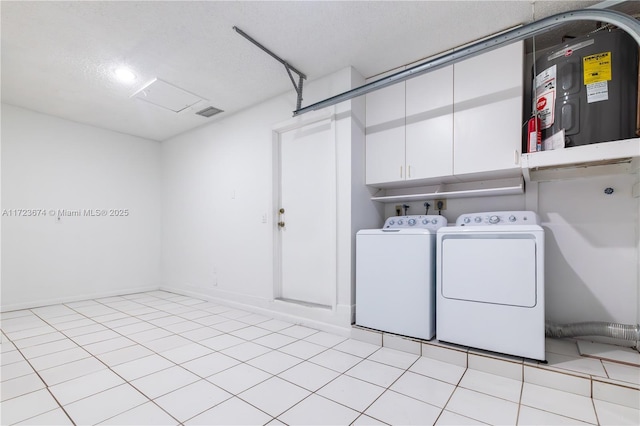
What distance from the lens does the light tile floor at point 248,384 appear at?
158cm

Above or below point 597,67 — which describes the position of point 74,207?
below

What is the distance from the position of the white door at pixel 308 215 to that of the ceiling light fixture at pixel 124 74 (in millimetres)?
1708

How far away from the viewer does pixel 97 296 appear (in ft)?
14.7

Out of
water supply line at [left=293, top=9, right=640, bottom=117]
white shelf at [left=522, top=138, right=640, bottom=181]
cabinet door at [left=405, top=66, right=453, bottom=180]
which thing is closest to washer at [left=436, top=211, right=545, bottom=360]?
white shelf at [left=522, top=138, right=640, bottom=181]

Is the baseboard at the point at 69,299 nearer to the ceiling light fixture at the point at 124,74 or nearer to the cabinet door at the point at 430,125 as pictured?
the ceiling light fixture at the point at 124,74

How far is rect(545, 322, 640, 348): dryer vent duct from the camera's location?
6.68ft

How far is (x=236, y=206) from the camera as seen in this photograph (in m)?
3.99

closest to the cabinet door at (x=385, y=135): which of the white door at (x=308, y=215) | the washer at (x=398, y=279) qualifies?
the white door at (x=308, y=215)

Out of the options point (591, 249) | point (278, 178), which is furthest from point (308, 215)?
point (591, 249)

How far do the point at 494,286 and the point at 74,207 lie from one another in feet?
18.4

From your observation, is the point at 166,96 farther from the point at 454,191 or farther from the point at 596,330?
the point at 596,330

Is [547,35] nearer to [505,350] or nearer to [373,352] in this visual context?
[505,350]

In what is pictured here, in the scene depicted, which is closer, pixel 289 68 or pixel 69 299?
pixel 289 68

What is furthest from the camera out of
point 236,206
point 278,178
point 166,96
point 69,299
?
point 69,299
